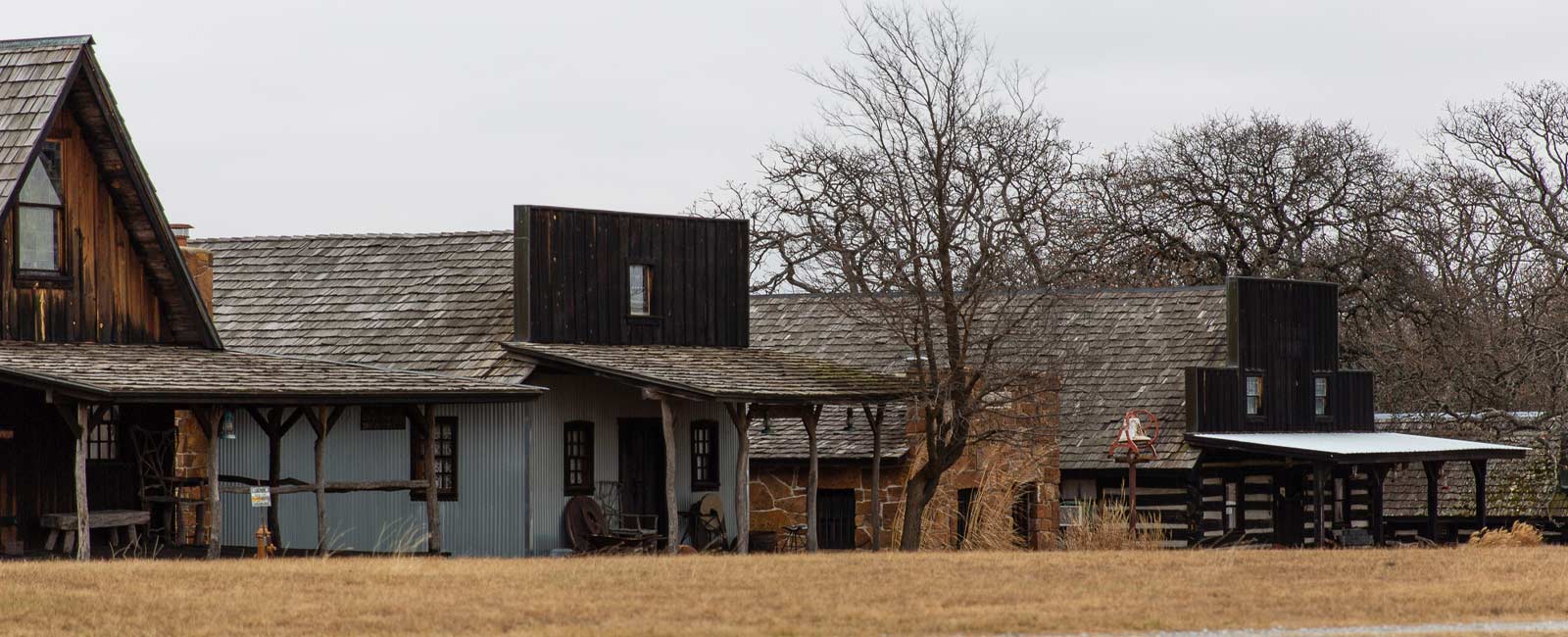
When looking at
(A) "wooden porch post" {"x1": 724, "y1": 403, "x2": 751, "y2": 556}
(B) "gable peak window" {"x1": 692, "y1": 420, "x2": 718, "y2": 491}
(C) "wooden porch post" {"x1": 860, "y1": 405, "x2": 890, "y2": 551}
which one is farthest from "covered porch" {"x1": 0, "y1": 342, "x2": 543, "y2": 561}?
(C) "wooden porch post" {"x1": 860, "y1": 405, "x2": 890, "y2": 551}

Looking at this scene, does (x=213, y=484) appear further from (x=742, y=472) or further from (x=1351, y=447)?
(x=1351, y=447)

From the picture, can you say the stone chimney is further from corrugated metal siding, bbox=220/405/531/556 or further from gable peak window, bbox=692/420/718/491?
gable peak window, bbox=692/420/718/491

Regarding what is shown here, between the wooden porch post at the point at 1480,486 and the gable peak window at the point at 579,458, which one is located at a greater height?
the gable peak window at the point at 579,458

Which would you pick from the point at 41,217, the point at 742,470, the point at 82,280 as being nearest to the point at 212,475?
the point at 82,280

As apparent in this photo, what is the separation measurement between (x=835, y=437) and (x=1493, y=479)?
16218mm

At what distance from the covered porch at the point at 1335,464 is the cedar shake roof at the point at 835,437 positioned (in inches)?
273

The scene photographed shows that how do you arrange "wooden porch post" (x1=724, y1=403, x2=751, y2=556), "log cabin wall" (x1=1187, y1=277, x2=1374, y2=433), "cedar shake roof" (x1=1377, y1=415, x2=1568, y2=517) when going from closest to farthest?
"wooden porch post" (x1=724, y1=403, x2=751, y2=556) → "log cabin wall" (x1=1187, y1=277, x2=1374, y2=433) → "cedar shake roof" (x1=1377, y1=415, x2=1568, y2=517)

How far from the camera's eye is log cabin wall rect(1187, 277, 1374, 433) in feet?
139

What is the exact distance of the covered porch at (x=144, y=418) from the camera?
83.0 feet

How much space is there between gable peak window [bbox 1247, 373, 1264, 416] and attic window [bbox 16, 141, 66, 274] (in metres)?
23.0

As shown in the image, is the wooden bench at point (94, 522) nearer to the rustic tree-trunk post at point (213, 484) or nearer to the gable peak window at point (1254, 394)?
the rustic tree-trunk post at point (213, 484)

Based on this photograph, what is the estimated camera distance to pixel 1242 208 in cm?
6234

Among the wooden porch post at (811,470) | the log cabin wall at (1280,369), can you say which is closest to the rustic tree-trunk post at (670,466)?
the wooden porch post at (811,470)

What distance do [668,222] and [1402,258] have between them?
29.3m
